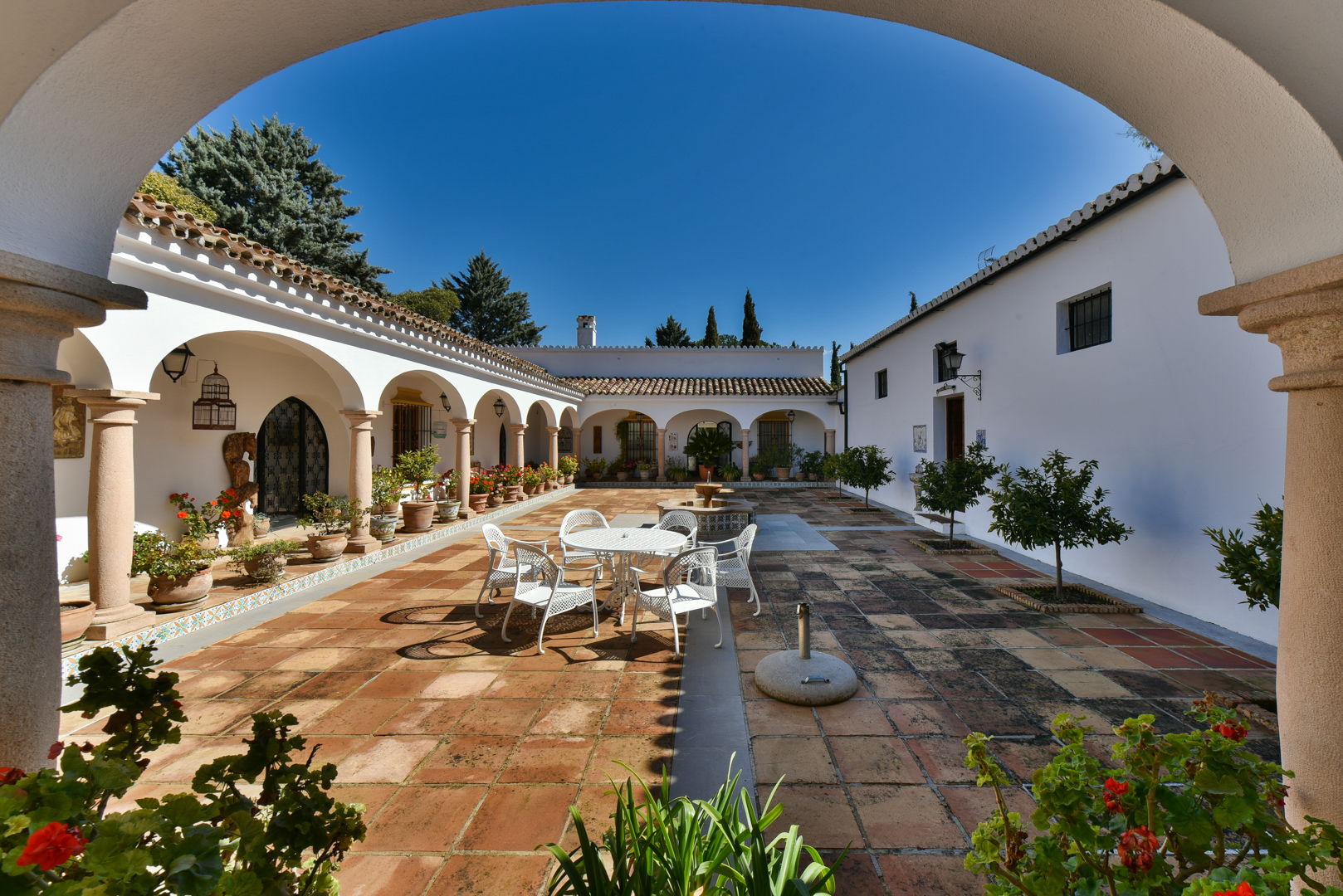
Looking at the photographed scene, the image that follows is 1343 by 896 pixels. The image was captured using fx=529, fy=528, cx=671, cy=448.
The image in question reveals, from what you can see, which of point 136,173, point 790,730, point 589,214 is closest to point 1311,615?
point 790,730

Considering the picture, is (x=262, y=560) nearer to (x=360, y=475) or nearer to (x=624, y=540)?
(x=360, y=475)

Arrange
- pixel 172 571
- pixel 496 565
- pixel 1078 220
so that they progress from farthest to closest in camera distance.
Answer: pixel 1078 220, pixel 496 565, pixel 172 571

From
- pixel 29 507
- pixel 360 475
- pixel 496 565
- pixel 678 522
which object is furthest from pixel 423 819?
pixel 360 475

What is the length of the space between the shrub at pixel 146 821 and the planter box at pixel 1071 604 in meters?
5.94

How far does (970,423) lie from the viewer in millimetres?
9055

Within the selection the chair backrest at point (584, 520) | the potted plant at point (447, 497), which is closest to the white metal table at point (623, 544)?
the chair backrest at point (584, 520)

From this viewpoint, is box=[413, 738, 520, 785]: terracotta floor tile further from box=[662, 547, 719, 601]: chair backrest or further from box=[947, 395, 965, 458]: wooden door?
box=[947, 395, 965, 458]: wooden door

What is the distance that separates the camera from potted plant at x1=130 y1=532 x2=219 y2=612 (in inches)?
191

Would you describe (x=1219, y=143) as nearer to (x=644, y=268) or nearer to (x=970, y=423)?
(x=970, y=423)

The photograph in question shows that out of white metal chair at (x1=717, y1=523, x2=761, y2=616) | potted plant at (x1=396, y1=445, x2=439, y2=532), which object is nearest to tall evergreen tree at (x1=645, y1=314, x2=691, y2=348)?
potted plant at (x1=396, y1=445, x2=439, y2=532)

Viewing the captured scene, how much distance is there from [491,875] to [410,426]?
457 inches

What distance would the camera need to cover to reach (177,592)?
4852 millimetres

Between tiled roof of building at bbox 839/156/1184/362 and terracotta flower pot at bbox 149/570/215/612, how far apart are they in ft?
26.2

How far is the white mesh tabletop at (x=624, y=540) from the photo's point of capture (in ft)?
15.5
